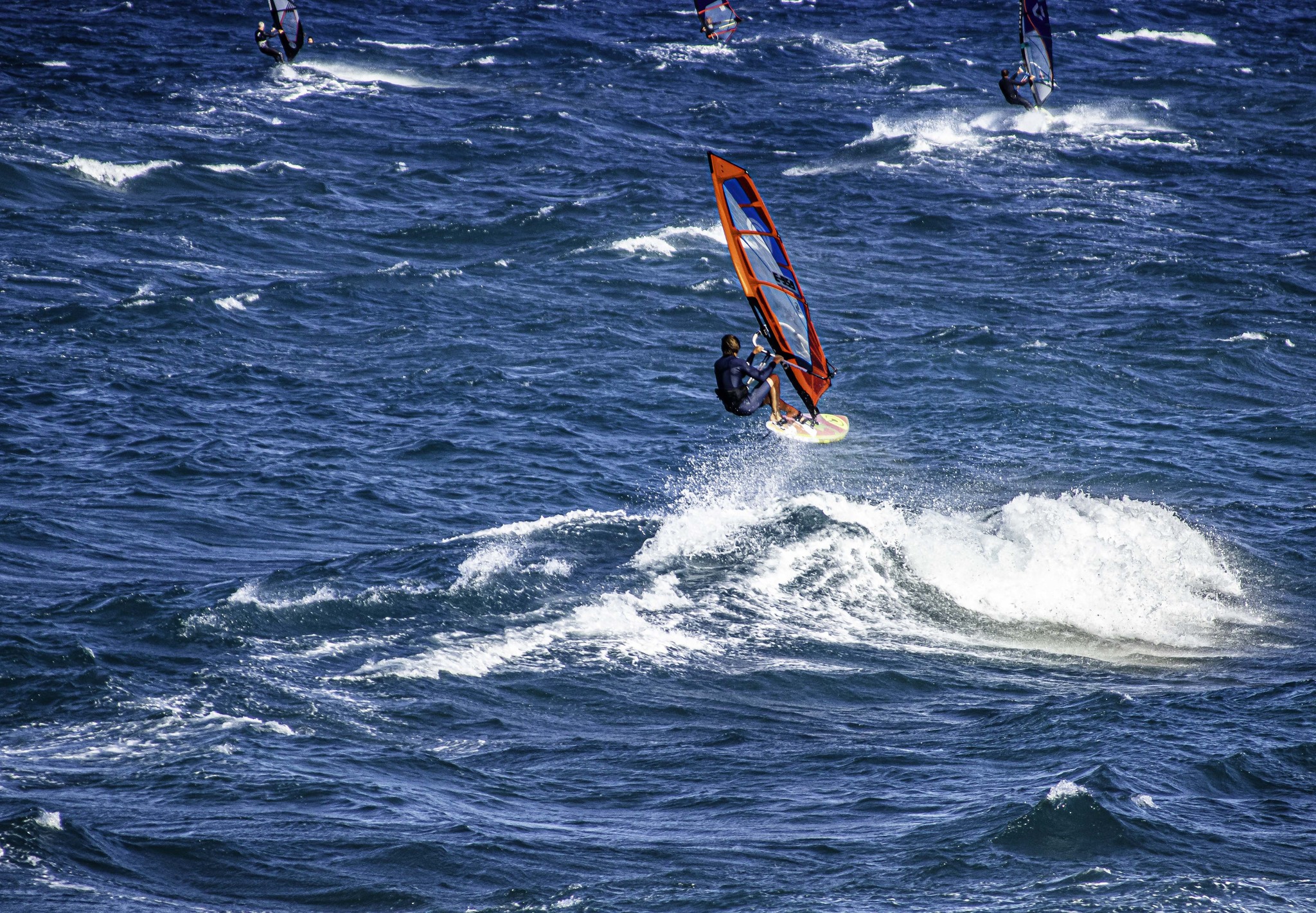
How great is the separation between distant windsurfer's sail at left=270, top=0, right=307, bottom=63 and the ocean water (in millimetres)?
3013

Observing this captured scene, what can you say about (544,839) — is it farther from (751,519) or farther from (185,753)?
(751,519)

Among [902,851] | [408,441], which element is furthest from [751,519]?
[902,851]

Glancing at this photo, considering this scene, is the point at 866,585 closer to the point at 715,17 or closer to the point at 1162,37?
the point at 715,17

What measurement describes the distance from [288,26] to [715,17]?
639 inches

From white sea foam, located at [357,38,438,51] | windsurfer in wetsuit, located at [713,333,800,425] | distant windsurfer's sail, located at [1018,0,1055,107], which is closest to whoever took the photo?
windsurfer in wetsuit, located at [713,333,800,425]

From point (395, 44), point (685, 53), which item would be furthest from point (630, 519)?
point (395, 44)

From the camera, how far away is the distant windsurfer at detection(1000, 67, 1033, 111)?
4341cm

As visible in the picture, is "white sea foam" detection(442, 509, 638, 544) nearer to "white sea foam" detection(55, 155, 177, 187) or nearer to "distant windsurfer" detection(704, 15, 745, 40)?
"white sea foam" detection(55, 155, 177, 187)

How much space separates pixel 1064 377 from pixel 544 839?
17419 millimetres

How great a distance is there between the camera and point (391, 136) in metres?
42.3

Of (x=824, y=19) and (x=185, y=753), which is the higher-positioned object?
(x=824, y=19)

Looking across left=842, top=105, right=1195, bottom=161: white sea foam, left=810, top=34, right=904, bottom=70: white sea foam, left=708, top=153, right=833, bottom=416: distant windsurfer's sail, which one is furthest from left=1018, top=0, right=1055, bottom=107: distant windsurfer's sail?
left=708, top=153, right=833, bottom=416: distant windsurfer's sail

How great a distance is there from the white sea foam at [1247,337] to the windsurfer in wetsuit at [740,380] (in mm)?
14988

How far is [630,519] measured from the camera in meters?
19.8
